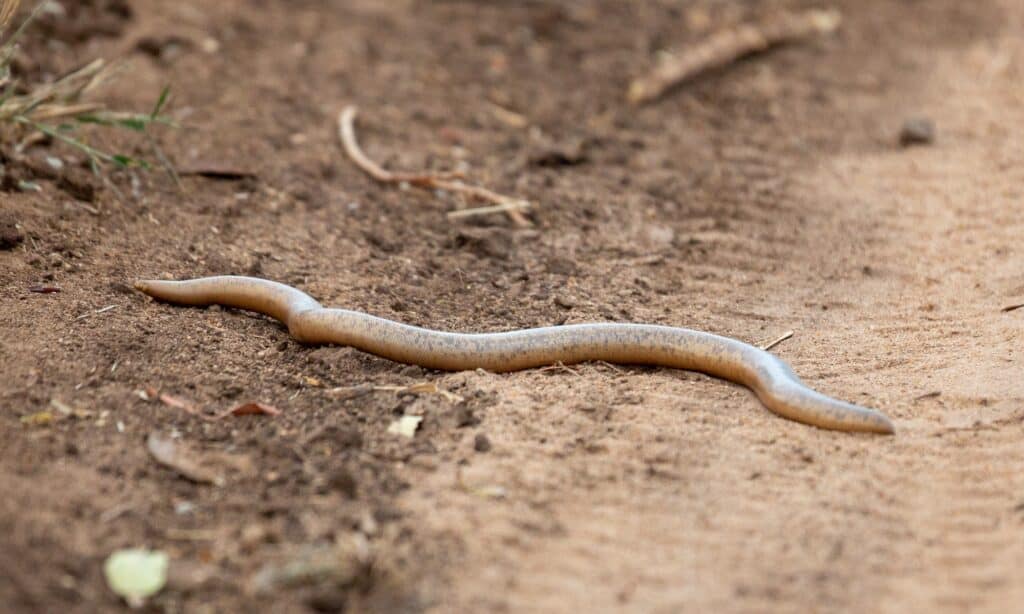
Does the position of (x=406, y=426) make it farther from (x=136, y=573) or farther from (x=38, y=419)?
(x=38, y=419)

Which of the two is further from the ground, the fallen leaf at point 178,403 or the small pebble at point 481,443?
the small pebble at point 481,443

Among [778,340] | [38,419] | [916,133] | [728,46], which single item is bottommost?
[38,419]

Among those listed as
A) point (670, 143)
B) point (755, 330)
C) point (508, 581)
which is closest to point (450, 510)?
point (508, 581)

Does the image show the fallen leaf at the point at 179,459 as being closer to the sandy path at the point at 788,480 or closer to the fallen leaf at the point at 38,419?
the fallen leaf at the point at 38,419

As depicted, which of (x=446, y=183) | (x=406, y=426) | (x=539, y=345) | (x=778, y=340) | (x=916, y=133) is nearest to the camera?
(x=406, y=426)

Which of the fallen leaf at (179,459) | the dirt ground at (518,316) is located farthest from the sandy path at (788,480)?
the fallen leaf at (179,459)

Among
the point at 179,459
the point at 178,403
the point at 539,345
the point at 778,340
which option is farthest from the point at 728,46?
the point at 179,459

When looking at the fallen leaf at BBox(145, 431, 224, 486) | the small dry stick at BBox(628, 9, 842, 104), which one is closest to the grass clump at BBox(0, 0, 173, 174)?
the fallen leaf at BBox(145, 431, 224, 486)

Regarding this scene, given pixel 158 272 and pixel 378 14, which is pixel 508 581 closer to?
pixel 158 272
